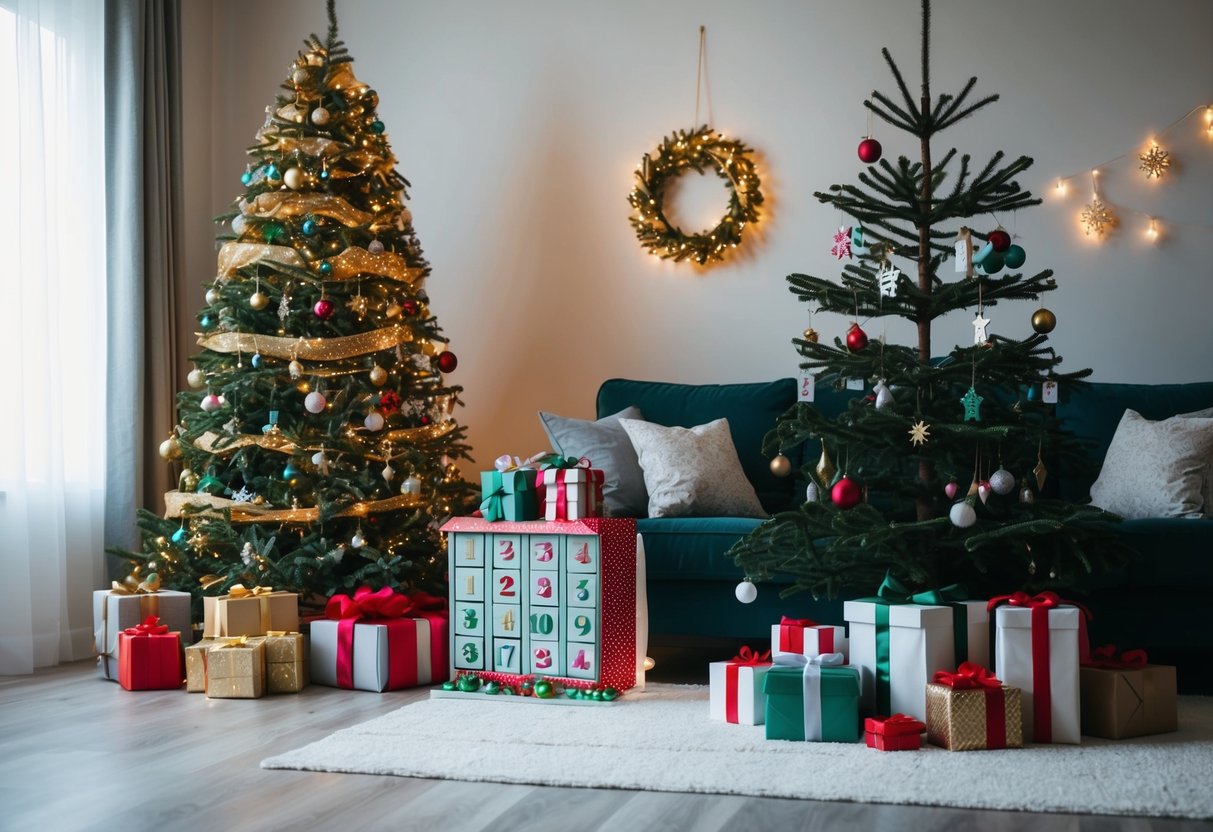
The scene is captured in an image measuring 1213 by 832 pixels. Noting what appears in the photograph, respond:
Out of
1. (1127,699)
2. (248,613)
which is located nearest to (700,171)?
(248,613)

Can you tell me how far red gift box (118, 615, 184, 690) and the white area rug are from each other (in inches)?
34.4

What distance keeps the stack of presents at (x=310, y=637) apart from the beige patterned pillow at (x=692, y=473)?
0.50m

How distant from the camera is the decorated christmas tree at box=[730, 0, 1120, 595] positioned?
2.57 metres

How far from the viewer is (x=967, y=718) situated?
2.29 meters

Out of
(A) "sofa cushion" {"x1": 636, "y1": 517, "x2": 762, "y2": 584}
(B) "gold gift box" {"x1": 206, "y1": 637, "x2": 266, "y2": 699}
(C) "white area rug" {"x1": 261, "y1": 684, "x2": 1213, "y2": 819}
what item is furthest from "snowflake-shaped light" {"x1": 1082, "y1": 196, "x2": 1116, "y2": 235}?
(B) "gold gift box" {"x1": 206, "y1": 637, "x2": 266, "y2": 699}

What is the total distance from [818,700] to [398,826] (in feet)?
3.24

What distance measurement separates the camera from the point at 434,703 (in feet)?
9.48

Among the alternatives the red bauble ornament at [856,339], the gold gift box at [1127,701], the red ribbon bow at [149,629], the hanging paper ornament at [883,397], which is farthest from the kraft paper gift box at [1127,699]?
the red ribbon bow at [149,629]

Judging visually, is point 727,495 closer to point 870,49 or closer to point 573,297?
A: point 573,297

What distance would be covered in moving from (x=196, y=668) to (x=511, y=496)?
990 millimetres

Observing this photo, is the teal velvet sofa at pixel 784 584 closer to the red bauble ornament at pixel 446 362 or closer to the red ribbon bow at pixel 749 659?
the red ribbon bow at pixel 749 659

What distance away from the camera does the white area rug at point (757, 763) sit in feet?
6.46

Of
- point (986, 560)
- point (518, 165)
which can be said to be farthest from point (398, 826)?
point (518, 165)

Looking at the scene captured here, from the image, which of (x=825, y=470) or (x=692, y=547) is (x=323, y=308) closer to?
(x=692, y=547)
